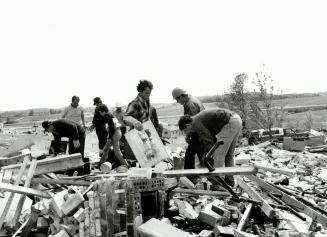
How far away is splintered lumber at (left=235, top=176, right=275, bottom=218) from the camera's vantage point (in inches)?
224

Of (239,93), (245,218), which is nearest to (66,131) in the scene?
(245,218)

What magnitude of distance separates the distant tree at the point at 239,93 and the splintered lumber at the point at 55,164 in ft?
66.9

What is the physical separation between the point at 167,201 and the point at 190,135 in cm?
115

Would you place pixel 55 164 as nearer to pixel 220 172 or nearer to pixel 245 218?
pixel 220 172

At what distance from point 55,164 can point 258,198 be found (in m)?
3.75

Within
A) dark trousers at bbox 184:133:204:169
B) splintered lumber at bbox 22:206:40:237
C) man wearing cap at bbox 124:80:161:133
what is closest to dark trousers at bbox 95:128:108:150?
man wearing cap at bbox 124:80:161:133

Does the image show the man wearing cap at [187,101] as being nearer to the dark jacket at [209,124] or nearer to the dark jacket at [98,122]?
the dark jacket at [209,124]

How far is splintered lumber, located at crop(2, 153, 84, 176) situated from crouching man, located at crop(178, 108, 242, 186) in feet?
8.49

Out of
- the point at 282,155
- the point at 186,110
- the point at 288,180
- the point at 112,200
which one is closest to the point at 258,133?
the point at 282,155

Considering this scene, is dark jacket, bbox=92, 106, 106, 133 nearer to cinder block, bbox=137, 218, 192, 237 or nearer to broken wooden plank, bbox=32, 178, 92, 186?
broken wooden plank, bbox=32, 178, 92, 186

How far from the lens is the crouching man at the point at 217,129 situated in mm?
6414

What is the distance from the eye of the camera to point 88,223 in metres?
5.25

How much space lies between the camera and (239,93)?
A: 1097 inches

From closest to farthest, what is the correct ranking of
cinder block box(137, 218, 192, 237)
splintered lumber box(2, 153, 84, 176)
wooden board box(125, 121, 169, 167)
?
cinder block box(137, 218, 192, 237) < wooden board box(125, 121, 169, 167) < splintered lumber box(2, 153, 84, 176)
